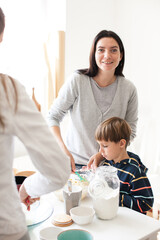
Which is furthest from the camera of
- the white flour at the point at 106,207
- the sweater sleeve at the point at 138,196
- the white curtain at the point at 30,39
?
the white curtain at the point at 30,39

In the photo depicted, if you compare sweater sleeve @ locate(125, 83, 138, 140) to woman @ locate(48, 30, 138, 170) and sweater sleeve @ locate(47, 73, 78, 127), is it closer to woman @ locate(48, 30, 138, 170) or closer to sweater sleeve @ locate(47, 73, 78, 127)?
woman @ locate(48, 30, 138, 170)

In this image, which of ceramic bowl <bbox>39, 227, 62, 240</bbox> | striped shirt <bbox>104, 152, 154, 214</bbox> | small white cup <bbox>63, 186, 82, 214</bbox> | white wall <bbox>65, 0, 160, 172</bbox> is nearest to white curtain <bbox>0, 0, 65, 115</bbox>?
white wall <bbox>65, 0, 160, 172</bbox>

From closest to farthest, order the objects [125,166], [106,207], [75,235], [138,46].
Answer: [75,235]
[106,207]
[125,166]
[138,46]

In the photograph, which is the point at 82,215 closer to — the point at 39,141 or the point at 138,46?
the point at 39,141

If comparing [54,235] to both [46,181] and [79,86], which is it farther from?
[79,86]

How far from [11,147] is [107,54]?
1.19 metres

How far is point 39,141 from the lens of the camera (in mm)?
629

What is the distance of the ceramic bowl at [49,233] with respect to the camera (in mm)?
983

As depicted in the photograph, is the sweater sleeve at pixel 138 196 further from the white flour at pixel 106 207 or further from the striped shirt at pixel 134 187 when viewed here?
the white flour at pixel 106 207

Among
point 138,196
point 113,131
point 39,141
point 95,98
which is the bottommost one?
point 138,196

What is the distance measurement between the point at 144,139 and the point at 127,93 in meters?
1.54

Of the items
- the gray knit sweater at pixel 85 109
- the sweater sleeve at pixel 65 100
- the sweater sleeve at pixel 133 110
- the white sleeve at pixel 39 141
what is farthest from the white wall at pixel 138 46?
the white sleeve at pixel 39 141

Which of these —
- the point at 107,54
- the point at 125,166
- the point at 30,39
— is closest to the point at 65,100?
the point at 107,54

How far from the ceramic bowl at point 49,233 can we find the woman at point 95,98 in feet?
2.31
